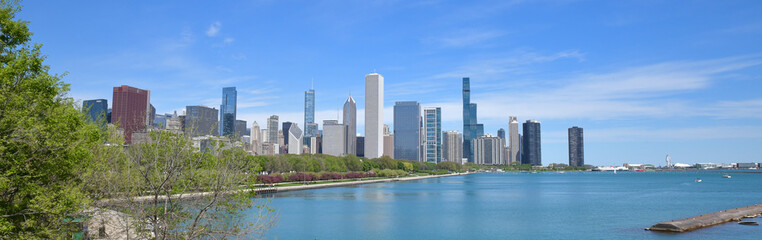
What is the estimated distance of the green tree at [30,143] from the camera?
66.0ft

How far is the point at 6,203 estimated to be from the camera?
70.8ft

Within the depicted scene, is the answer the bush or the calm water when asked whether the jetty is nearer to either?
the calm water

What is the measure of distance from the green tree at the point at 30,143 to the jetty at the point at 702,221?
56.2 meters

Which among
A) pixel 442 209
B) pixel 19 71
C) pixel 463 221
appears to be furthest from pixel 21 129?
pixel 442 209

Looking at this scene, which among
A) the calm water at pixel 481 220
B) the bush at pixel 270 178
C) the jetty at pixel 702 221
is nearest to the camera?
the calm water at pixel 481 220

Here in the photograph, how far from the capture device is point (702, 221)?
61500 millimetres

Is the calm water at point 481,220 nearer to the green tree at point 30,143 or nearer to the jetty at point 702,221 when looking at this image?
the jetty at point 702,221

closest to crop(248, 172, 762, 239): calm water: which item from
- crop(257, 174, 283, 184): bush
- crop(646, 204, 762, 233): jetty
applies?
crop(646, 204, 762, 233): jetty

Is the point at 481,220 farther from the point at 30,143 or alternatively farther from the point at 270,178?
the point at 270,178

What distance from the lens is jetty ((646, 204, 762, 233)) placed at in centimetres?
5709

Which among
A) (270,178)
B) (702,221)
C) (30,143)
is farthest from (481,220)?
(270,178)

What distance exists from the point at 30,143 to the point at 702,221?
66153 millimetres

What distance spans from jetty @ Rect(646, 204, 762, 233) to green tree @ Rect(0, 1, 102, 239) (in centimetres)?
5619

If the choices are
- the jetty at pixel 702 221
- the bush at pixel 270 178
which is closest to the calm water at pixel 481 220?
the jetty at pixel 702 221
